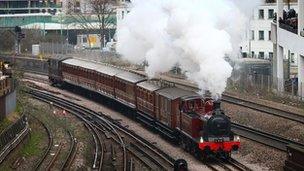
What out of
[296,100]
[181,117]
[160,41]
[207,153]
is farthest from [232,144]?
[296,100]

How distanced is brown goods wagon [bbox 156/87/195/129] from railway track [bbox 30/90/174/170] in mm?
1481

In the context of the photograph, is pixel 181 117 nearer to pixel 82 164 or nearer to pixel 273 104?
pixel 82 164

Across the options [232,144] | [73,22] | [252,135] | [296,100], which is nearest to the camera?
[232,144]

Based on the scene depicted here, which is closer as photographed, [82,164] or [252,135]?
[82,164]

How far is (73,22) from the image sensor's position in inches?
3671

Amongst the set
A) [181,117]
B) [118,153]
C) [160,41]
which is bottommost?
[118,153]

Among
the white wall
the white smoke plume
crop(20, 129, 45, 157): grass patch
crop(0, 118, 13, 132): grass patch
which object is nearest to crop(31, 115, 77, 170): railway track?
crop(20, 129, 45, 157): grass patch

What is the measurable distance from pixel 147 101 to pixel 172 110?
5258 millimetres

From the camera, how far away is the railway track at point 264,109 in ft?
105

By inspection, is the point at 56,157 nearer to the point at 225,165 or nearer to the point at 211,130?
the point at 211,130

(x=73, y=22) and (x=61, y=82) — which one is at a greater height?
(x=73, y=22)

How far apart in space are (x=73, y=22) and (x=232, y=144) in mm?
71515

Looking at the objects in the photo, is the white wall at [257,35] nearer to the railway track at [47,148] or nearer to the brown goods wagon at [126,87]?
the brown goods wagon at [126,87]

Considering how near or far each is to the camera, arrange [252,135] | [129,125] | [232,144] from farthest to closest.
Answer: [129,125] < [252,135] < [232,144]
